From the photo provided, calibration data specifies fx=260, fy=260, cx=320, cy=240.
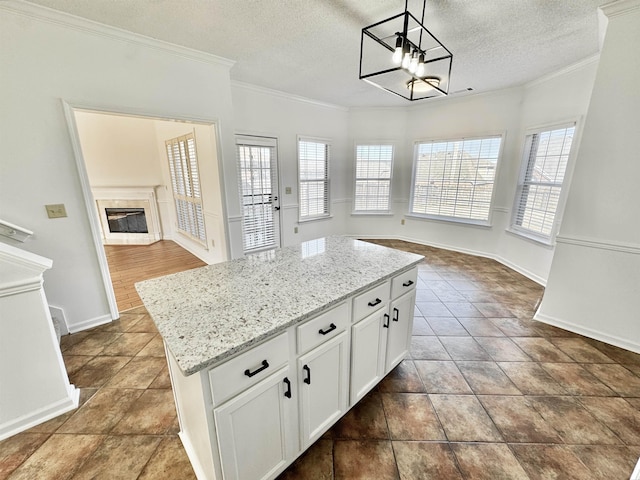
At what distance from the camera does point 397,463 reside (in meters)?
1.37

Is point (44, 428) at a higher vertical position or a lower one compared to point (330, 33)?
lower

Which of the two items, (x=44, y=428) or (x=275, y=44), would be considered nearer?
(x=44, y=428)

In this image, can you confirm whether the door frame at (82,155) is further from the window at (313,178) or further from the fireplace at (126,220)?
the fireplace at (126,220)

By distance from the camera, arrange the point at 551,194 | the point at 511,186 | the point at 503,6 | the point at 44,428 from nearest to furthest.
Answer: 1. the point at 44,428
2. the point at 503,6
3. the point at 551,194
4. the point at 511,186

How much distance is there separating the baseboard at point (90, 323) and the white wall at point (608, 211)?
444cm

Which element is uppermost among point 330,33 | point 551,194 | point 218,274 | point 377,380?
point 330,33

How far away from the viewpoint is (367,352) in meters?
1.59

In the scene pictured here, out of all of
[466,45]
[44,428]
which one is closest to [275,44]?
[466,45]

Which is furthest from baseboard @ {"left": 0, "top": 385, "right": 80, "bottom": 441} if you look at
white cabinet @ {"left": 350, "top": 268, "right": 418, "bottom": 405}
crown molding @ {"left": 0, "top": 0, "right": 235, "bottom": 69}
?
crown molding @ {"left": 0, "top": 0, "right": 235, "bottom": 69}

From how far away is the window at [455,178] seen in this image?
4438mm

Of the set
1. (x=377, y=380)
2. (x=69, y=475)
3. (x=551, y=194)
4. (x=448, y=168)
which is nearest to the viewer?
(x=69, y=475)

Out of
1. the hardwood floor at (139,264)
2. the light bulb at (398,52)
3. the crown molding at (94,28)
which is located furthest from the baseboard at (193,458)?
the crown molding at (94,28)

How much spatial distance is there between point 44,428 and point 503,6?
13.9 ft

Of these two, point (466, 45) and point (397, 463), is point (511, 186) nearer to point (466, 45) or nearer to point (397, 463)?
point (466, 45)
